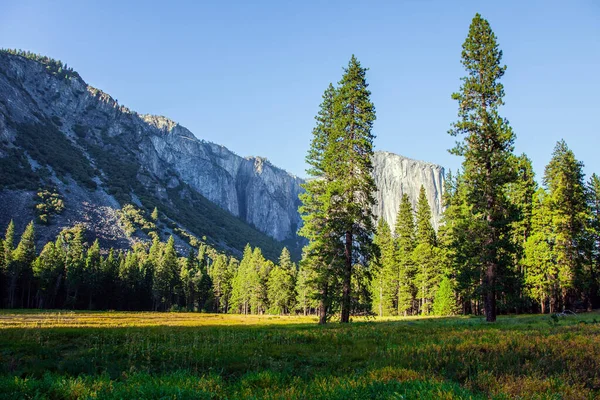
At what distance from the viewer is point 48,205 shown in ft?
398

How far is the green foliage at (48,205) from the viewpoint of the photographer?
375 ft

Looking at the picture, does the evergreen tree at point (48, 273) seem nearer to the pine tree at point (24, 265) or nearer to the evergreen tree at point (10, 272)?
the pine tree at point (24, 265)

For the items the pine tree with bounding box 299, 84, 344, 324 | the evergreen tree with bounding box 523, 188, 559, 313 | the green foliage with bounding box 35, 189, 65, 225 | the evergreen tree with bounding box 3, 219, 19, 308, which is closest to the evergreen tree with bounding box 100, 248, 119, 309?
the evergreen tree with bounding box 3, 219, 19, 308

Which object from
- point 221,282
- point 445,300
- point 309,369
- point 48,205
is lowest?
point 221,282

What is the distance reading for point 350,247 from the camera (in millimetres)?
23047

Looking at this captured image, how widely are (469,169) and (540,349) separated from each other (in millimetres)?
17101

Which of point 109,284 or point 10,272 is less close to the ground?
point 10,272

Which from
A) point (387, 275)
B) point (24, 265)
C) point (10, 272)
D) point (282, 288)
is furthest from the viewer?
point (282, 288)

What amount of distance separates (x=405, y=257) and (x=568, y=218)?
82.3ft

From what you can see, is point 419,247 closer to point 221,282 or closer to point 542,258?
point 542,258

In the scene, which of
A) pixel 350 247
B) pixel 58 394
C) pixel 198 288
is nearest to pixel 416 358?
pixel 58 394

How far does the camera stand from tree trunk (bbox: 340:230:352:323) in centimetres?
2181

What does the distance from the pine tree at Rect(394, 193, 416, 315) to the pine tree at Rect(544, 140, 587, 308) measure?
2204 centimetres

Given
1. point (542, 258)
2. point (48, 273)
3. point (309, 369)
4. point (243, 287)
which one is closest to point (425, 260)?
point (542, 258)
